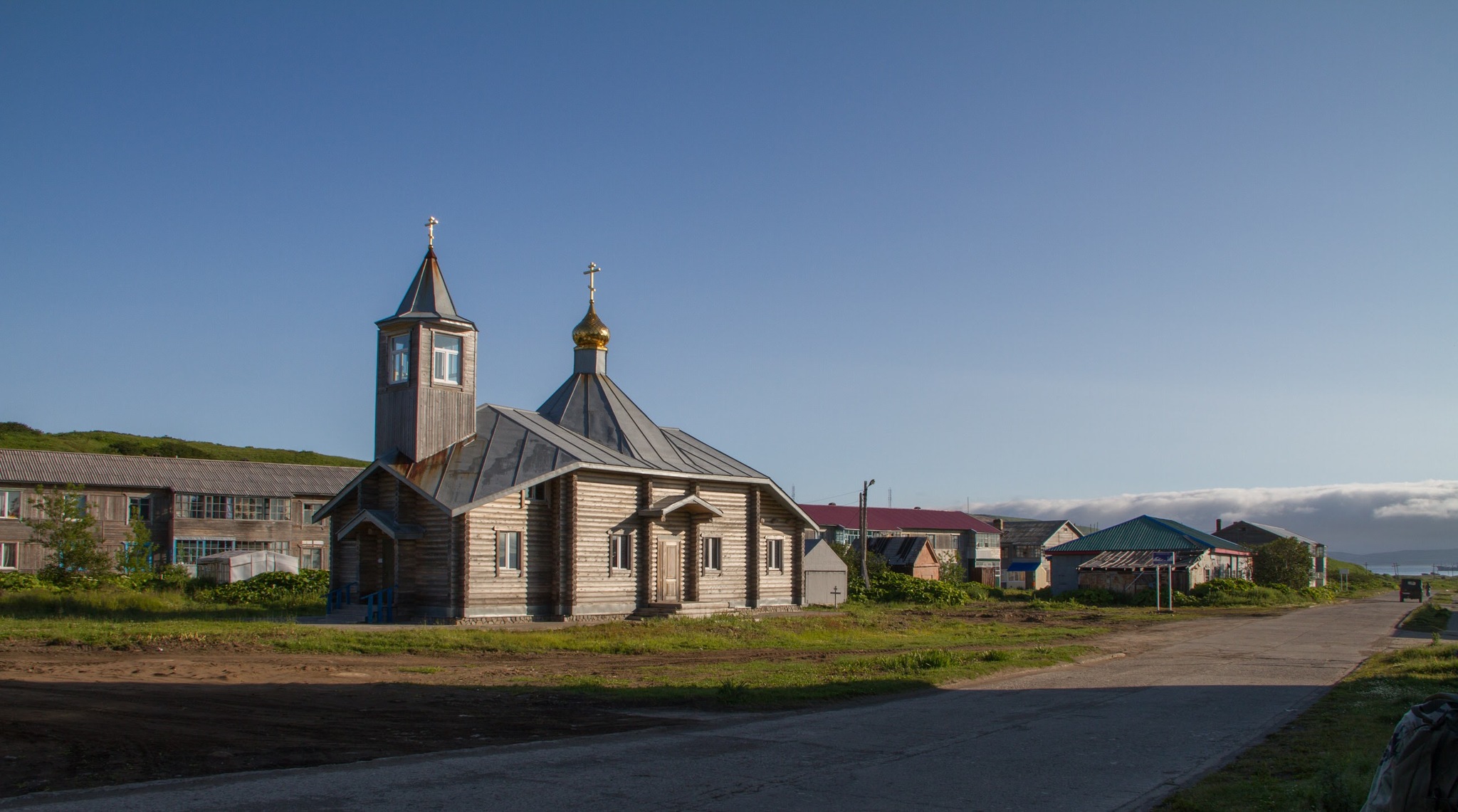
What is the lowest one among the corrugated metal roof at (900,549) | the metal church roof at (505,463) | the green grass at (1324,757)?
the corrugated metal roof at (900,549)

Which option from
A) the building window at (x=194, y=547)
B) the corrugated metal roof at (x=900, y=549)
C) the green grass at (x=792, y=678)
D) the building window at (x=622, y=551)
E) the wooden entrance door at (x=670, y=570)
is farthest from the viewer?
the corrugated metal roof at (x=900, y=549)

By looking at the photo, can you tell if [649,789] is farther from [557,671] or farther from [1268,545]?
[1268,545]

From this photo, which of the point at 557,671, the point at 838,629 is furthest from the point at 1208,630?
the point at 557,671

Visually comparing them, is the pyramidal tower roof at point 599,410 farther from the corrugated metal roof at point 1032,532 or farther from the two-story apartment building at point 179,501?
the corrugated metal roof at point 1032,532

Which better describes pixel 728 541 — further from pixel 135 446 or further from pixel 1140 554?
pixel 135 446

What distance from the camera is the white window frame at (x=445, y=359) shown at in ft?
93.6

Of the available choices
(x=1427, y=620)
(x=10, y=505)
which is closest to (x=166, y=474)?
(x=10, y=505)

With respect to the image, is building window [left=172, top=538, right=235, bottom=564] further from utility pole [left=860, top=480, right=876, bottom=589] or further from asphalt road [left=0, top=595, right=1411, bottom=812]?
asphalt road [left=0, top=595, right=1411, bottom=812]

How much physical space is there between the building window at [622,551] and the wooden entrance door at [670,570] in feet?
3.08

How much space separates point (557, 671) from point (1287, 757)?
10.9m

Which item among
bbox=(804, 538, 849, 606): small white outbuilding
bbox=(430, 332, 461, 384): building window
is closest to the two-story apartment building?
bbox=(804, 538, 849, 606): small white outbuilding

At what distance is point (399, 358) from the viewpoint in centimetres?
2881

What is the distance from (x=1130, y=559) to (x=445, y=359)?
35.7m

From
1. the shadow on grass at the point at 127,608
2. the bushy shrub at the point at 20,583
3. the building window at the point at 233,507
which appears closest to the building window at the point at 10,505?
the building window at the point at 233,507
